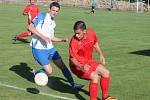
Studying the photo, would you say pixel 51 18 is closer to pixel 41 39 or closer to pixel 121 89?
pixel 41 39

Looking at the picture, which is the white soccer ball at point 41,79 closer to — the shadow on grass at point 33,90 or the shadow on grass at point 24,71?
the shadow on grass at point 33,90

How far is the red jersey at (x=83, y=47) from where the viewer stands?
9.70 m

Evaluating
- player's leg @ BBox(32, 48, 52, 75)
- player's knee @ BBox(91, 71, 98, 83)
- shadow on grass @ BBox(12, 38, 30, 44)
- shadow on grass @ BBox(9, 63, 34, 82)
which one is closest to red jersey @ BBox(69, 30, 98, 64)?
player's knee @ BBox(91, 71, 98, 83)

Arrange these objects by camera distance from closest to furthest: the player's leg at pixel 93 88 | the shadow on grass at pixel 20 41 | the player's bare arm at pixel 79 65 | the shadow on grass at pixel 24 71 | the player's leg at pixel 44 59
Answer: the player's leg at pixel 93 88
the player's bare arm at pixel 79 65
the player's leg at pixel 44 59
the shadow on grass at pixel 24 71
the shadow on grass at pixel 20 41

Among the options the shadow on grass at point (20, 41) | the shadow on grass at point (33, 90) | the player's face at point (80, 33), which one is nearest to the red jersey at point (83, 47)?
the player's face at point (80, 33)

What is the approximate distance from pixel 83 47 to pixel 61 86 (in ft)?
7.40

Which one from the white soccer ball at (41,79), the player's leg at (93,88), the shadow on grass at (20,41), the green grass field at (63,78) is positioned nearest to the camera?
the player's leg at (93,88)

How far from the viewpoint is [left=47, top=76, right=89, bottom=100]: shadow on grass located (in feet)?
36.3

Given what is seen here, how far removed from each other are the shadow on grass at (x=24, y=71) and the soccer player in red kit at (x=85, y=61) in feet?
9.89

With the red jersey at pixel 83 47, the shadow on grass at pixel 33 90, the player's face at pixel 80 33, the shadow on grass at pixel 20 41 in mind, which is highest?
the player's face at pixel 80 33

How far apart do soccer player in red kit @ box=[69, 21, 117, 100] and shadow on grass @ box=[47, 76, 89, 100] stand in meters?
0.89

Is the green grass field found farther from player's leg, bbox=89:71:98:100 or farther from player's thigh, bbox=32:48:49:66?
player's leg, bbox=89:71:98:100

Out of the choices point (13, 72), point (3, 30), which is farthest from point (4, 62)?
point (3, 30)

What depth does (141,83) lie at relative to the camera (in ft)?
40.0
